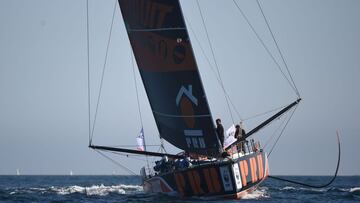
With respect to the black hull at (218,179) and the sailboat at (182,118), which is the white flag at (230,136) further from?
the black hull at (218,179)

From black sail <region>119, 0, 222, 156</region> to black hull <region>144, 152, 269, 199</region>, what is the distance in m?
1.21

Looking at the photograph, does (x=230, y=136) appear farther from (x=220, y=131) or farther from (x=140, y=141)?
(x=140, y=141)

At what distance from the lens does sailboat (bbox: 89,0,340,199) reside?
25.8 m

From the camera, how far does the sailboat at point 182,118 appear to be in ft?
84.8

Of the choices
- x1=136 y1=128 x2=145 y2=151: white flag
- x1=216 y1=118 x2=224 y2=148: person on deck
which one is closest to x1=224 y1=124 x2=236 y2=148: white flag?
x1=216 y1=118 x2=224 y2=148: person on deck

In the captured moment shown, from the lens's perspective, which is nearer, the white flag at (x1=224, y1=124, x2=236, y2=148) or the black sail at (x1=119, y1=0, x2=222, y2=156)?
the black sail at (x1=119, y1=0, x2=222, y2=156)

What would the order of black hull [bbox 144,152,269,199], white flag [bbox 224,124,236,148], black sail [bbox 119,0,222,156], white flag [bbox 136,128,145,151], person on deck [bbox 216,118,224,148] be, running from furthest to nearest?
white flag [bbox 136,128,145,151], white flag [bbox 224,124,236,148], person on deck [bbox 216,118,224,148], black sail [bbox 119,0,222,156], black hull [bbox 144,152,269,199]

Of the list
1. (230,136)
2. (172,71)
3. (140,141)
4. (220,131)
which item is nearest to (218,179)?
(220,131)

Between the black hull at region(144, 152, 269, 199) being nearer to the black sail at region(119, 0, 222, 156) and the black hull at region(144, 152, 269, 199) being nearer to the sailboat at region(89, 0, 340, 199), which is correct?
the sailboat at region(89, 0, 340, 199)

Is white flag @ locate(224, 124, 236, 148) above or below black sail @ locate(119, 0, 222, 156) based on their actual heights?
below

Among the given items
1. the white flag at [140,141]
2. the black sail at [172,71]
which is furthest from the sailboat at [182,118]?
the white flag at [140,141]

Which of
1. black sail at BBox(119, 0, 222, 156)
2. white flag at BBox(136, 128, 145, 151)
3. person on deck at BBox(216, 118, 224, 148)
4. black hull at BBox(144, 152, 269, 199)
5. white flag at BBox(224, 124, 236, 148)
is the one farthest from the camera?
white flag at BBox(136, 128, 145, 151)

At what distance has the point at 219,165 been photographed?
25312mm

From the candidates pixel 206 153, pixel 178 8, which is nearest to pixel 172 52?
pixel 178 8
